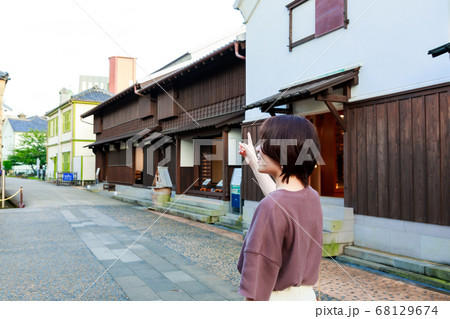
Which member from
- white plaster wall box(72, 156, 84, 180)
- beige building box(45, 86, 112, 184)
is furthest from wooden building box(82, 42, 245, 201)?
white plaster wall box(72, 156, 84, 180)

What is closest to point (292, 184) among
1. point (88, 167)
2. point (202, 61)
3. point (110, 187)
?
point (202, 61)

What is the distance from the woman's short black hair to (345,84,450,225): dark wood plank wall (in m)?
4.86

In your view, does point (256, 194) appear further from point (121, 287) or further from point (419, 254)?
point (121, 287)

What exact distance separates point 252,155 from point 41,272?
4992mm

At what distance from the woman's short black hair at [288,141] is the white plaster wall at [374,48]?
16.3 feet

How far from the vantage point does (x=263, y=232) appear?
4.57 feet

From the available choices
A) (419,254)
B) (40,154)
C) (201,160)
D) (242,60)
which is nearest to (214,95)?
(242,60)

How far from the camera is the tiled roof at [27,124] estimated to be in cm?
6242

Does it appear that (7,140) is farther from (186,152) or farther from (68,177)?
(186,152)

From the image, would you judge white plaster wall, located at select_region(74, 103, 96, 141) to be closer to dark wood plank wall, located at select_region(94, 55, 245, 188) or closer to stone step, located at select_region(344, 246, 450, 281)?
dark wood plank wall, located at select_region(94, 55, 245, 188)

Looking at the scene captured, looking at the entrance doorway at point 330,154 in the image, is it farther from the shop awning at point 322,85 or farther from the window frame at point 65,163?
the window frame at point 65,163

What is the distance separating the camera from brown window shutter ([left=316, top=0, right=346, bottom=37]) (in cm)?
721

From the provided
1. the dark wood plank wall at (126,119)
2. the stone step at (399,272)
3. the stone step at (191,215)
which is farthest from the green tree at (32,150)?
the stone step at (399,272)

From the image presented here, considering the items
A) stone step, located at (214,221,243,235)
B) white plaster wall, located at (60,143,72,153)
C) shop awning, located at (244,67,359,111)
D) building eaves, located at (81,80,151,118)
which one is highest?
building eaves, located at (81,80,151,118)
